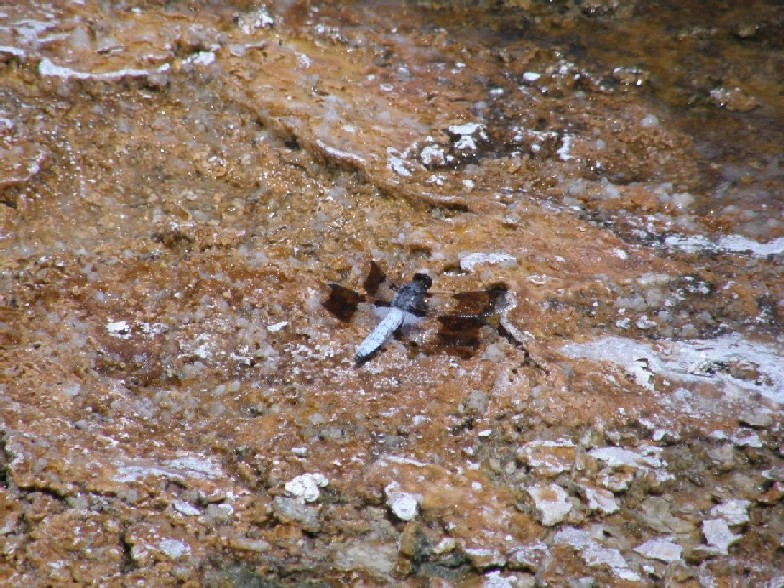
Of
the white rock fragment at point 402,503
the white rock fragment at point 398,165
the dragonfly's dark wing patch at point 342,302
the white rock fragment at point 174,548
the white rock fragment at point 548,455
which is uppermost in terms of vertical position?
the white rock fragment at point 398,165

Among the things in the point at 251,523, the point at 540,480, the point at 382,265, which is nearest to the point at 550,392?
the point at 540,480

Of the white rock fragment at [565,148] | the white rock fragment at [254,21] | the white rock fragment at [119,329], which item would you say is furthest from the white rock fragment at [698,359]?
the white rock fragment at [254,21]

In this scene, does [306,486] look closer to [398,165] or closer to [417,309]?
[417,309]

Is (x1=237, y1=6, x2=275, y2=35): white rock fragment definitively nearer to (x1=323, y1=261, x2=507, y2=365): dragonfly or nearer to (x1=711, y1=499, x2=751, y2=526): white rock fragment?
(x1=323, y1=261, x2=507, y2=365): dragonfly

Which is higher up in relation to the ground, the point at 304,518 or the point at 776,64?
the point at 776,64

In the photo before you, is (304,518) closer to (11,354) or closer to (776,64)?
(11,354)

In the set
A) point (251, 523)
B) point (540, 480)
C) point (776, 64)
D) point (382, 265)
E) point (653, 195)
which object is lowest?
point (251, 523)

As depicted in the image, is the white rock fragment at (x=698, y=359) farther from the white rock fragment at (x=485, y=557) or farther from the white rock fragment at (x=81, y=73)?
the white rock fragment at (x=81, y=73)
